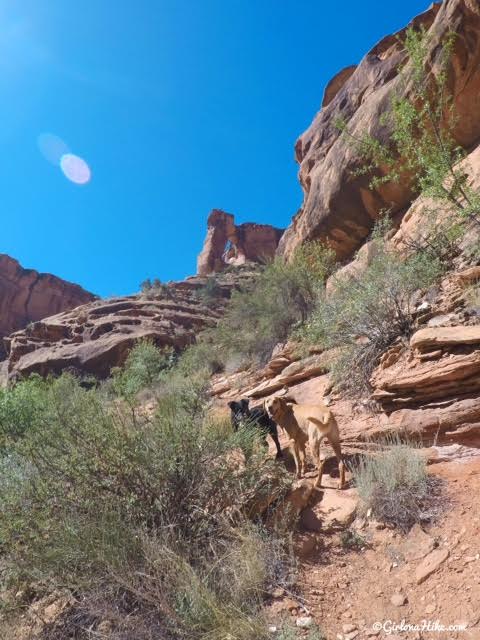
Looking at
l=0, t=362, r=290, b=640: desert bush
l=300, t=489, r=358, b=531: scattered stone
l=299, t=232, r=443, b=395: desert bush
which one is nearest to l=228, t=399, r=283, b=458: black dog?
l=0, t=362, r=290, b=640: desert bush

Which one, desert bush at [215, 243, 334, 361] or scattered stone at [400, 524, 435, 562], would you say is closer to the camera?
scattered stone at [400, 524, 435, 562]

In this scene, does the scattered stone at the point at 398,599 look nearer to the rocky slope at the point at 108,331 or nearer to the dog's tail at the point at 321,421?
the dog's tail at the point at 321,421

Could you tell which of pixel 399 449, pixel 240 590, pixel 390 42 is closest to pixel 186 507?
pixel 240 590

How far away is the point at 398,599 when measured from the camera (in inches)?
94.9

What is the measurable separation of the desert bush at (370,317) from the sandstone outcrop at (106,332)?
21761 mm

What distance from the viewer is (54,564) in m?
2.57

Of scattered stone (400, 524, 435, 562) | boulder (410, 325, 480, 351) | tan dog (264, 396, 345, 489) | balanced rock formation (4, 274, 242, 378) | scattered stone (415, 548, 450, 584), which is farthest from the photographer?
balanced rock formation (4, 274, 242, 378)

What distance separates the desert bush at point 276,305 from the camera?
1402 cm

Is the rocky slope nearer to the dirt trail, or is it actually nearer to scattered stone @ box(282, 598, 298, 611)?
the dirt trail

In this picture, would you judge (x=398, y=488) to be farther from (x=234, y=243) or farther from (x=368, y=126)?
(x=234, y=243)

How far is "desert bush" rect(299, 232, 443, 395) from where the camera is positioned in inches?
238

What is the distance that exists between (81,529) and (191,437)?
1100mm

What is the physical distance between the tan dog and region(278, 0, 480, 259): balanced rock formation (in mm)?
10913

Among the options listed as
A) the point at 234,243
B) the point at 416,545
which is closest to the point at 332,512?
the point at 416,545
